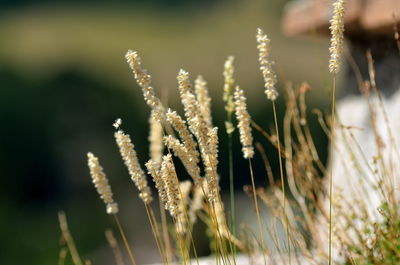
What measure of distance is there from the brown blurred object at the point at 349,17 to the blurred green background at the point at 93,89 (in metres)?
6.93

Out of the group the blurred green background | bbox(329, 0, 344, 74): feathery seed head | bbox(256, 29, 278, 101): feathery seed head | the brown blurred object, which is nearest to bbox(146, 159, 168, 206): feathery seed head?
bbox(256, 29, 278, 101): feathery seed head

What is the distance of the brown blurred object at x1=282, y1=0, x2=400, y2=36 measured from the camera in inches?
105

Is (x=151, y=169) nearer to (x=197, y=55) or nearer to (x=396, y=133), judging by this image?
(x=396, y=133)

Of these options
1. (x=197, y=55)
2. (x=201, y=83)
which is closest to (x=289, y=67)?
(x=197, y=55)

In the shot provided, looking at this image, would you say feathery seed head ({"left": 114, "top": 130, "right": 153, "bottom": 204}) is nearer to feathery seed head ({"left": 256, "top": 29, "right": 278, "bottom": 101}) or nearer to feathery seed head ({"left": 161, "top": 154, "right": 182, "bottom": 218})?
feathery seed head ({"left": 161, "top": 154, "right": 182, "bottom": 218})

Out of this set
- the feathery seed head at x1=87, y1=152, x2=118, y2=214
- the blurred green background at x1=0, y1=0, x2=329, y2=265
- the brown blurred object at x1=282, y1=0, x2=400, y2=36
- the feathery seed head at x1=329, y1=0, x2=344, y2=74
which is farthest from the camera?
the blurred green background at x1=0, y1=0, x2=329, y2=265

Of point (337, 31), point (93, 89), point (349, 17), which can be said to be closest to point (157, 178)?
point (337, 31)

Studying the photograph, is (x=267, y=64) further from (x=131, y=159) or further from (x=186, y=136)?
(x=131, y=159)

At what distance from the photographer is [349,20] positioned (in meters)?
2.93

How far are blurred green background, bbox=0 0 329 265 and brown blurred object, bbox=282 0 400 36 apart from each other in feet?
22.7

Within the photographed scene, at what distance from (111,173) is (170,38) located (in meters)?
8.28

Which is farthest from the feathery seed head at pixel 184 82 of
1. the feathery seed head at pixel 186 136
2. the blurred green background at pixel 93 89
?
the blurred green background at pixel 93 89

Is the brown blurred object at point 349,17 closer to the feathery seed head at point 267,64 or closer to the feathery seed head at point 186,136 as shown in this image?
the feathery seed head at point 267,64

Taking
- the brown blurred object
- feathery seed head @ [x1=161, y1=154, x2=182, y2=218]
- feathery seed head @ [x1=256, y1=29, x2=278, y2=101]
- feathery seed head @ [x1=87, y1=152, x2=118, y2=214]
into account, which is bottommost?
feathery seed head @ [x1=161, y1=154, x2=182, y2=218]
